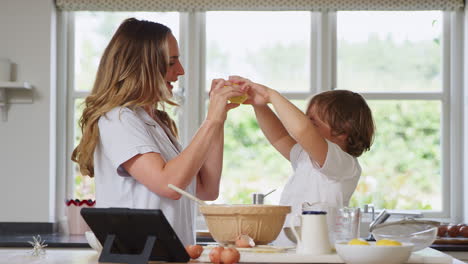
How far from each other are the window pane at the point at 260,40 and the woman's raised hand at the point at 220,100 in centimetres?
237

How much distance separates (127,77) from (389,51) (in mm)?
2802

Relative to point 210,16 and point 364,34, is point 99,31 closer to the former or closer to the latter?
point 210,16

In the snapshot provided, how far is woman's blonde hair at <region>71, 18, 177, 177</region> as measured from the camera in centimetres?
218

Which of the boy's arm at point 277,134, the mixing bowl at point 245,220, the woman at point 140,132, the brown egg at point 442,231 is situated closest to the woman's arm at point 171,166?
the woman at point 140,132

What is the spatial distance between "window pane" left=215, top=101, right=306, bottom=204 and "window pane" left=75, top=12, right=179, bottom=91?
741 millimetres

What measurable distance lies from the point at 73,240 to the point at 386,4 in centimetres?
229

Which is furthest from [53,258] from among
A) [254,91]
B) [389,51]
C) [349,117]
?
[389,51]

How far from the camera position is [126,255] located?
184cm

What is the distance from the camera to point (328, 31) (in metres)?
4.57

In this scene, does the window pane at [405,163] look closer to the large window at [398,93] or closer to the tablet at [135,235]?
the large window at [398,93]

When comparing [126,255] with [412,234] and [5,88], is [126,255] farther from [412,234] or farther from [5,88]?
[5,88]

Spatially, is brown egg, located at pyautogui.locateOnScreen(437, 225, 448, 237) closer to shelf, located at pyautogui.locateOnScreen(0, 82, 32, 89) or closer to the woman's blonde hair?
the woman's blonde hair

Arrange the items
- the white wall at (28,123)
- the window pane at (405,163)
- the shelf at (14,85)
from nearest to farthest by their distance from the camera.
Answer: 1. the shelf at (14,85)
2. the white wall at (28,123)
3. the window pane at (405,163)

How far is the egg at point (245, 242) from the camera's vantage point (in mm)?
2025
